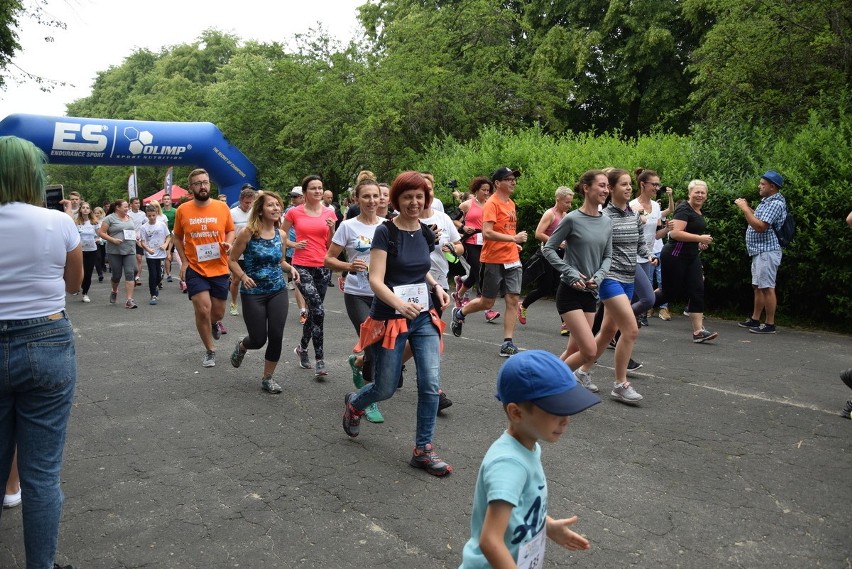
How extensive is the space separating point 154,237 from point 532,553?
13388 mm

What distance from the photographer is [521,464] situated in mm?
2191

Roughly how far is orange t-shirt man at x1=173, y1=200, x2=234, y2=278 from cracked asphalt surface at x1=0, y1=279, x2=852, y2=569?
1.09 metres

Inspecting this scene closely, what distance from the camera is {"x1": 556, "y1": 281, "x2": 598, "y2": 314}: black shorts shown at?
6016 millimetres

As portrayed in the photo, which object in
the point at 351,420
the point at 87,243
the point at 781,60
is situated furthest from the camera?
the point at 87,243

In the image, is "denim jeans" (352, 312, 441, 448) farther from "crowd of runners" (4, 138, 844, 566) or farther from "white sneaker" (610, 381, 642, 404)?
"white sneaker" (610, 381, 642, 404)

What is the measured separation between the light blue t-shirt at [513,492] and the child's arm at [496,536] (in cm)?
3

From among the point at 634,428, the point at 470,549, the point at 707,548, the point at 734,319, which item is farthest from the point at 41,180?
the point at 734,319

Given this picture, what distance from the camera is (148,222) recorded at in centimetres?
1464

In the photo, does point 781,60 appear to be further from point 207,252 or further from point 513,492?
point 513,492

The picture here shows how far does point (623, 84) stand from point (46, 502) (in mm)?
23079

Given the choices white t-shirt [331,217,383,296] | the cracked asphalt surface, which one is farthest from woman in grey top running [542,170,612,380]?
white t-shirt [331,217,383,296]

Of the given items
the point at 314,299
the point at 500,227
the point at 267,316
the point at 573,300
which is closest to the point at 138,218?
the point at 314,299

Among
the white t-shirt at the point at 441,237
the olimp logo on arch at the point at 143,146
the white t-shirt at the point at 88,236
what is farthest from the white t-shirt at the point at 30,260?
the olimp logo on arch at the point at 143,146

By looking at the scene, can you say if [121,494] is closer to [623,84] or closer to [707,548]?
[707,548]
